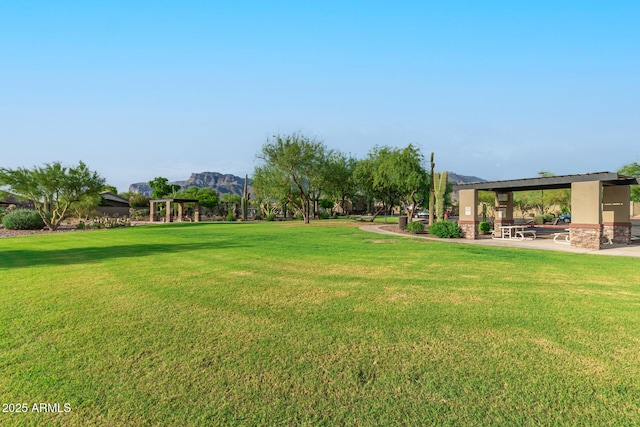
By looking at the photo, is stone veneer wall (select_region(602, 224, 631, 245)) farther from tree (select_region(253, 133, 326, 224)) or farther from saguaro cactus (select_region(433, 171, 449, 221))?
tree (select_region(253, 133, 326, 224))

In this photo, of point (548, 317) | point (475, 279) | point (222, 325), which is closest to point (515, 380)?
point (548, 317)

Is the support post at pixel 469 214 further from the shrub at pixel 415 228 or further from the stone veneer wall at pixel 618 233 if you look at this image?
the stone veneer wall at pixel 618 233

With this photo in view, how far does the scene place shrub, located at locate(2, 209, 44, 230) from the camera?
2797 cm

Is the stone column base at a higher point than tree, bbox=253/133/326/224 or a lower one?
lower

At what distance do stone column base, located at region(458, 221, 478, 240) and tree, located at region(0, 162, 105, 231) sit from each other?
2843 cm

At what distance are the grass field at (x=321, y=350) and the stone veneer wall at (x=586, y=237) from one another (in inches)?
303

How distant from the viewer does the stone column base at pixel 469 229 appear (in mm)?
18859

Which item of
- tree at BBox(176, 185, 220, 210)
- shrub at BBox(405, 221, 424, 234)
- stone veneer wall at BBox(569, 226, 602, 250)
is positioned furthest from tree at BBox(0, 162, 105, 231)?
stone veneer wall at BBox(569, 226, 602, 250)

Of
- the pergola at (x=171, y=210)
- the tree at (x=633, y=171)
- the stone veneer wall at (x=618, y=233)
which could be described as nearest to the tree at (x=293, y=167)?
the pergola at (x=171, y=210)

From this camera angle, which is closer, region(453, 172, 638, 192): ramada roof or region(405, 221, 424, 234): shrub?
region(453, 172, 638, 192): ramada roof

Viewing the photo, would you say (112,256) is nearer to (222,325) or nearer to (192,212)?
(222,325)

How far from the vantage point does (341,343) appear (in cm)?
416

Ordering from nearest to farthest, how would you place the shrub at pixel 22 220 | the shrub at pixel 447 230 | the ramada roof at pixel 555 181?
the ramada roof at pixel 555 181 < the shrub at pixel 447 230 < the shrub at pixel 22 220

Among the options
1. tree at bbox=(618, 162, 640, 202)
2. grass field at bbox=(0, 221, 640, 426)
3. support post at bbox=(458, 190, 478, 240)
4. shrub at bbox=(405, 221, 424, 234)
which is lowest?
grass field at bbox=(0, 221, 640, 426)
